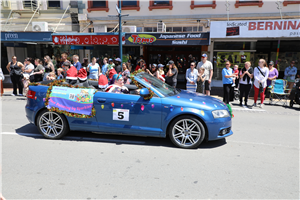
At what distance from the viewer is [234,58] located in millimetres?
15320

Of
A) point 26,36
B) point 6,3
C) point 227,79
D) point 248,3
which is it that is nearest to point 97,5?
point 26,36

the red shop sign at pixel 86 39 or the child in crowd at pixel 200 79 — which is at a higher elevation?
the red shop sign at pixel 86 39

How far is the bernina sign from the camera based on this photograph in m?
11.4

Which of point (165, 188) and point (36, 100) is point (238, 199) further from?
point (36, 100)

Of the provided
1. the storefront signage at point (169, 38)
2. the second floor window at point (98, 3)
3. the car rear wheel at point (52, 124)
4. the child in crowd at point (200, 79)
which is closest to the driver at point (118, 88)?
the car rear wheel at point (52, 124)

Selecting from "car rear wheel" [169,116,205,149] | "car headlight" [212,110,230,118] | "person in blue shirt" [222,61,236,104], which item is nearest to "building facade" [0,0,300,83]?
"person in blue shirt" [222,61,236,104]

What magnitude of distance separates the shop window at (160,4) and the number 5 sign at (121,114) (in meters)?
12.4

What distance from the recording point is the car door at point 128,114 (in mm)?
4938

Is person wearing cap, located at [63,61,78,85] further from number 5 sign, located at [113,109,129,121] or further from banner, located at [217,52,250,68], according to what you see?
banner, located at [217,52,250,68]

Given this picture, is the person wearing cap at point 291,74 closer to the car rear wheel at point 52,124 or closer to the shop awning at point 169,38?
the shop awning at point 169,38

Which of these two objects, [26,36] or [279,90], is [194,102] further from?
[26,36]

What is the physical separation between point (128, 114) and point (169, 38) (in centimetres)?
900

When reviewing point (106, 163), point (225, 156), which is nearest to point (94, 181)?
point (106, 163)

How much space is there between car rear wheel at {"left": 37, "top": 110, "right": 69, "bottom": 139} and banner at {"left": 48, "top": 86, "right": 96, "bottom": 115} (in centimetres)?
24
